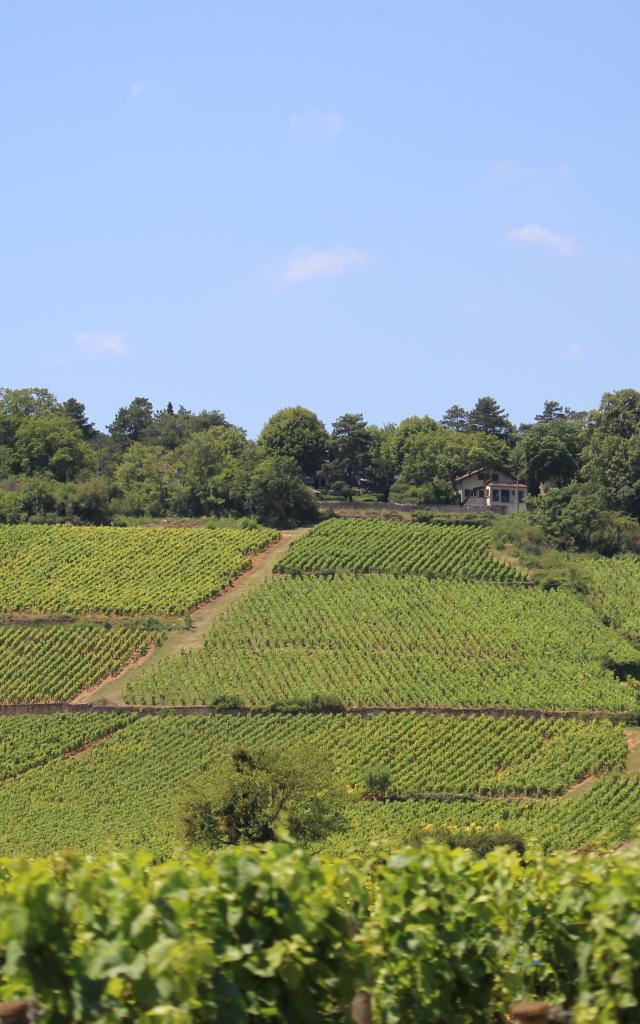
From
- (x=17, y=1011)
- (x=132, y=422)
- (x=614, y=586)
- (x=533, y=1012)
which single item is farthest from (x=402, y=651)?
(x=132, y=422)

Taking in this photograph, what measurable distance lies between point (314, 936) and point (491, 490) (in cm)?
8162

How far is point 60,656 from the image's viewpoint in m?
60.2

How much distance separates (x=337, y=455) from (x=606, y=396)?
18.5 metres

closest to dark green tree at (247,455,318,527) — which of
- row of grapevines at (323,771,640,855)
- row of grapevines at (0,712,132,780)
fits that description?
row of grapevines at (0,712,132,780)

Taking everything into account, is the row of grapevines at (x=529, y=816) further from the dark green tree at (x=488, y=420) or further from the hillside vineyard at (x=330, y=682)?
the dark green tree at (x=488, y=420)

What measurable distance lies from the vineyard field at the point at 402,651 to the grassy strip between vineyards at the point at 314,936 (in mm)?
42207

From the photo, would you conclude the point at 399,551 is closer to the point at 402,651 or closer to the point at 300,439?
the point at 402,651

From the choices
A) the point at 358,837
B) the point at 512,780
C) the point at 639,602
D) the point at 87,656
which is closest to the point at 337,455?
the point at 639,602

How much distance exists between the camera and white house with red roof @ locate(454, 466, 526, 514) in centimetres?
9231

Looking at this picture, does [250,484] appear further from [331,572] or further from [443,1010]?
[443,1010]

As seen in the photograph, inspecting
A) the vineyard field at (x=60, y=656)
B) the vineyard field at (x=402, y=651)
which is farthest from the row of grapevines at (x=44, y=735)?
the vineyard field at (x=402, y=651)

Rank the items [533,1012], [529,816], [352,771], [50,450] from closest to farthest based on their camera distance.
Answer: [533,1012]
[529,816]
[352,771]
[50,450]

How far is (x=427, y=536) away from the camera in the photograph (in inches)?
2992

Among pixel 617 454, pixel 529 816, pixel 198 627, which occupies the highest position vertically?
pixel 617 454
